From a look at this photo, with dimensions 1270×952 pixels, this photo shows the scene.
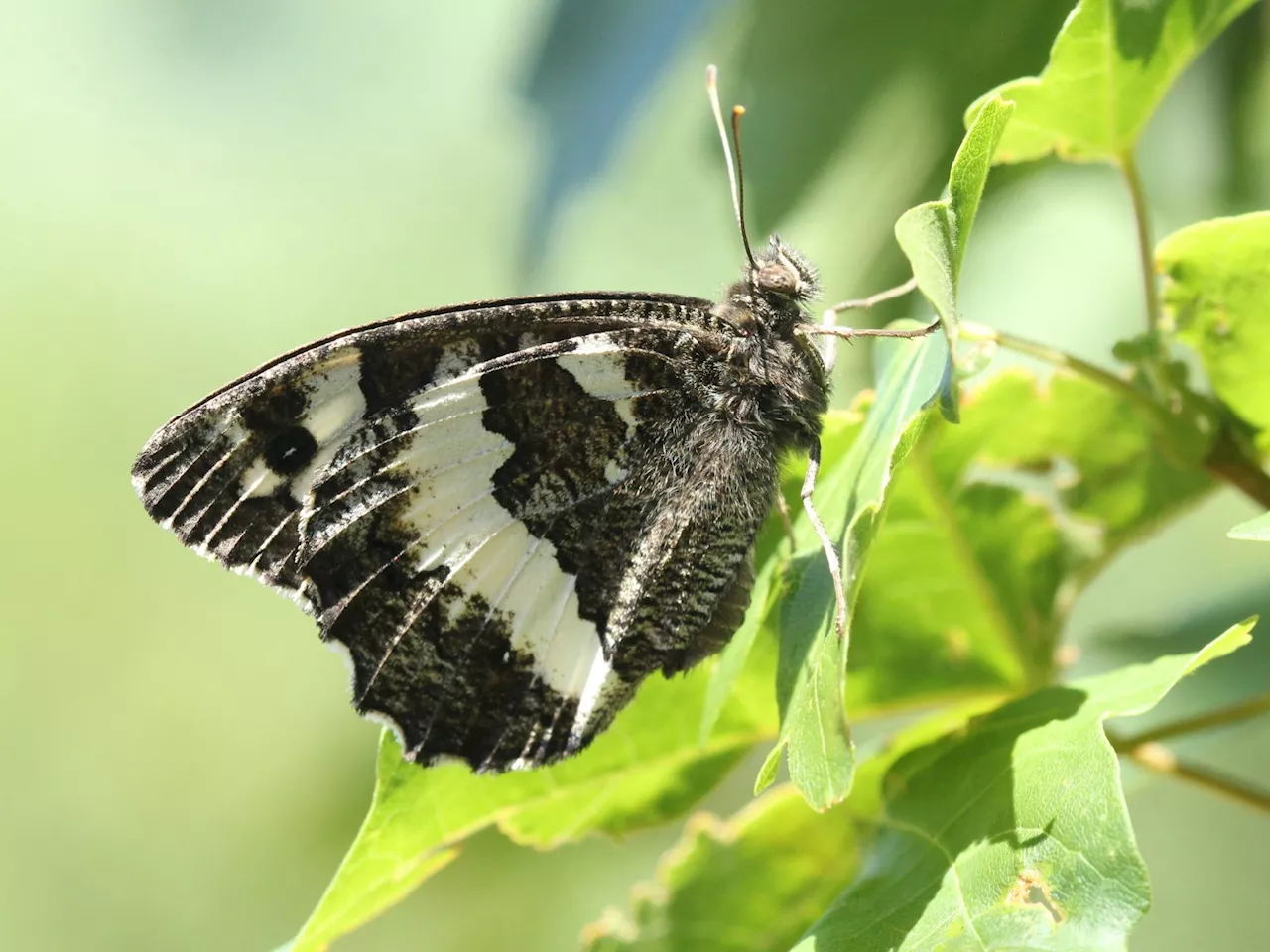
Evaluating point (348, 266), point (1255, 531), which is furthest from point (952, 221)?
point (348, 266)

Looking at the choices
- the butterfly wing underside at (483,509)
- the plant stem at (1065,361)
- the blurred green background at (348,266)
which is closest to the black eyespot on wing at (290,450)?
the butterfly wing underside at (483,509)

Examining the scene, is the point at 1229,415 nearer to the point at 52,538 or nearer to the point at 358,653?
the point at 358,653

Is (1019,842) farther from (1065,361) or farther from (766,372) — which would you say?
(766,372)

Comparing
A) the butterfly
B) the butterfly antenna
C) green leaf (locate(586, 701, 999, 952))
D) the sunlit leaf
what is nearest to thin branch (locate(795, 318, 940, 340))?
the butterfly

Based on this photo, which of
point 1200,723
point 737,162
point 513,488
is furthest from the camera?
point 737,162

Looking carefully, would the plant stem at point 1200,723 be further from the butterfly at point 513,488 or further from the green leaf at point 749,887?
the butterfly at point 513,488

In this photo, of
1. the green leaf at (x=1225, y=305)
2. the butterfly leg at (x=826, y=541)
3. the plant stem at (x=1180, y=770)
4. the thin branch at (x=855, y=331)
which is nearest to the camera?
the butterfly leg at (x=826, y=541)
